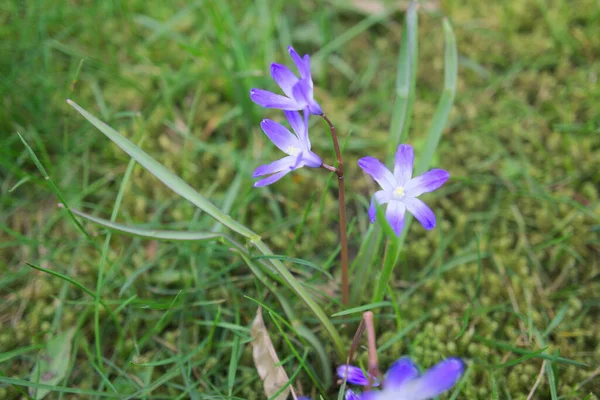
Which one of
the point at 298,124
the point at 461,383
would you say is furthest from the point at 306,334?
the point at 298,124

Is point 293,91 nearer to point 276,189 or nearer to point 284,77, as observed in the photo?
point 284,77

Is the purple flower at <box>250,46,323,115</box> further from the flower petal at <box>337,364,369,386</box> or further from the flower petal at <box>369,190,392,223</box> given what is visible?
the flower petal at <box>337,364,369,386</box>

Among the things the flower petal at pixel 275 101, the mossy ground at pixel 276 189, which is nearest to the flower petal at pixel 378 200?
the flower petal at pixel 275 101

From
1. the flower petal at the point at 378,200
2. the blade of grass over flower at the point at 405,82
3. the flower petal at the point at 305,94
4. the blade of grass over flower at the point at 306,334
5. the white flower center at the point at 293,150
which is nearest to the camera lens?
the flower petal at the point at 305,94

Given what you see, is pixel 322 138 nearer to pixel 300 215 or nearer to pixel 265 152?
pixel 265 152

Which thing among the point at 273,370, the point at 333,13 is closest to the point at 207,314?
the point at 273,370

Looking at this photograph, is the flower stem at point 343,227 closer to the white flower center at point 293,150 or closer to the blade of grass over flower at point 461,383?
the white flower center at point 293,150

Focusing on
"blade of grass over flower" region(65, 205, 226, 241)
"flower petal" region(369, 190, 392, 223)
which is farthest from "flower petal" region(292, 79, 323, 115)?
"blade of grass over flower" region(65, 205, 226, 241)
